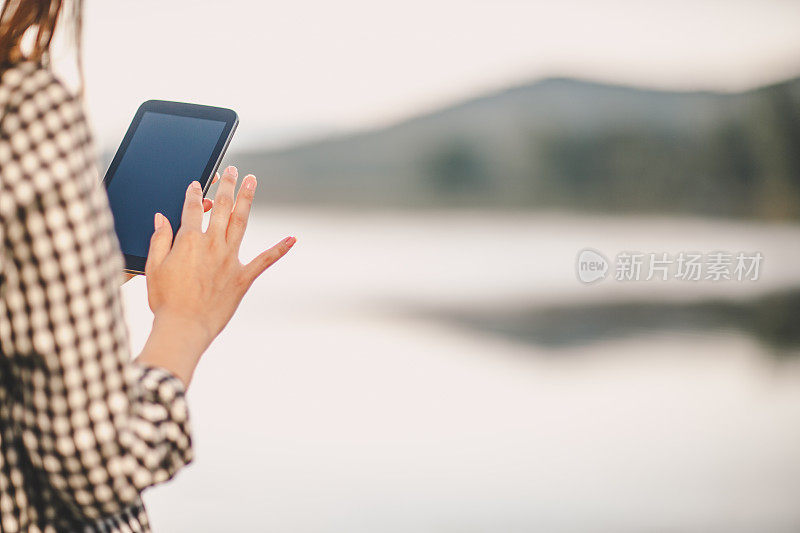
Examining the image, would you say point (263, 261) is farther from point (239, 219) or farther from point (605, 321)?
point (605, 321)

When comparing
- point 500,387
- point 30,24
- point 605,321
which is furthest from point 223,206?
point 605,321

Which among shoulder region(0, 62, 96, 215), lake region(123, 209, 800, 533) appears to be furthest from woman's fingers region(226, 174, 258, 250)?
lake region(123, 209, 800, 533)

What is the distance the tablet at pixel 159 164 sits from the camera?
0.45 meters

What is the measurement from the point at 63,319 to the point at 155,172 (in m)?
0.21

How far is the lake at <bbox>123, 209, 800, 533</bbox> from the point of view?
1257 millimetres

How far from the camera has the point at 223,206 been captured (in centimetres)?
39

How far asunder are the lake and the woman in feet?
3.01

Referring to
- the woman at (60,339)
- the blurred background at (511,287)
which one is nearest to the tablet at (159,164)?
the woman at (60,339)

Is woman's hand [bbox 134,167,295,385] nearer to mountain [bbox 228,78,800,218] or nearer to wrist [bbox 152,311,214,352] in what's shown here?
wrist [bbox 152,311,214,352]

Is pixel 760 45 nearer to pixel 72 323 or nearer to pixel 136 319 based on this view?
pixel 136 319

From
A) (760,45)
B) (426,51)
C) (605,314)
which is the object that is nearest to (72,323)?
(426,51)

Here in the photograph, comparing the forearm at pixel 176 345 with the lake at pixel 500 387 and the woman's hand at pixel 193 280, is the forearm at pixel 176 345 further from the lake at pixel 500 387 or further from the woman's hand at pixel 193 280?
the lake at pixel 500 387

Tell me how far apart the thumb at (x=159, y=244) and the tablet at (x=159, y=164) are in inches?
1.3

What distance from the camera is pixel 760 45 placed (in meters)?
1.95
